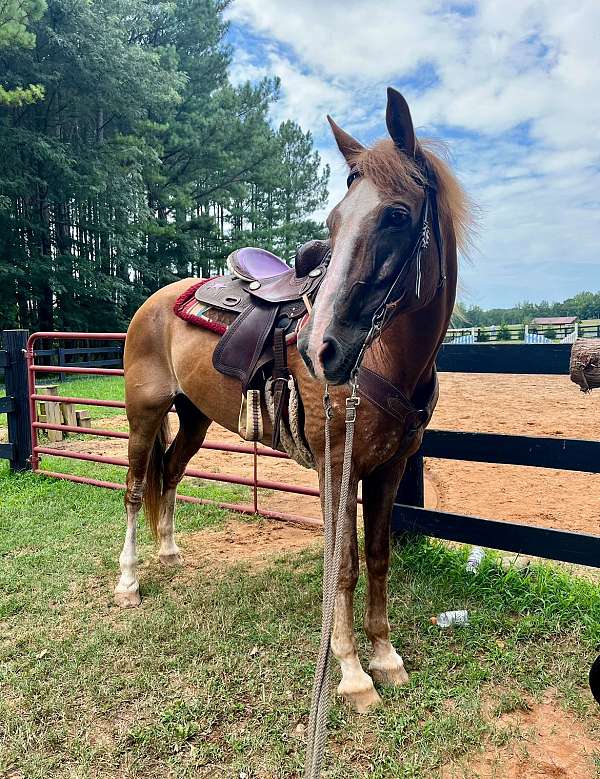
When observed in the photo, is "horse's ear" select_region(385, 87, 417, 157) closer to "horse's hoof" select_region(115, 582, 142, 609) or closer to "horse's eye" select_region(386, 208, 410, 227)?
"horse's eye" select_region(386, 208, 410, 227)

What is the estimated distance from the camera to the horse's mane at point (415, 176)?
1512 mm

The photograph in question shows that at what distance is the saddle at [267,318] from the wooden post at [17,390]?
331 centimetres

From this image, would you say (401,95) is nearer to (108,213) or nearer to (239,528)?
(239,528)

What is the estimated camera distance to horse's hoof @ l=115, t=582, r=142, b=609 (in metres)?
2.69

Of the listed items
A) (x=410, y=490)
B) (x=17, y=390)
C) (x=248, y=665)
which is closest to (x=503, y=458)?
(x=410, y=490)

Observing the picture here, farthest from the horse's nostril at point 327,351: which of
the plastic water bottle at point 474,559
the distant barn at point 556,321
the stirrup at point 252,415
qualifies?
the distant barn at point 556,321

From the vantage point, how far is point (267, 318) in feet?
7.50

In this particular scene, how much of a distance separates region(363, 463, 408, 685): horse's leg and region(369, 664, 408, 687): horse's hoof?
0.6 inches

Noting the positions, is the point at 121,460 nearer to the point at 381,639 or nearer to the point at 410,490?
the point at 410,490

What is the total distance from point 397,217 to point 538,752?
5.98 feet

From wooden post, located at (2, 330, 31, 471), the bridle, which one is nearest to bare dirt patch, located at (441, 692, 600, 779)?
the bridle

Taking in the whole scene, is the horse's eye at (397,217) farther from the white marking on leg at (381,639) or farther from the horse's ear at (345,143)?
the white marking on leg at (381,639)

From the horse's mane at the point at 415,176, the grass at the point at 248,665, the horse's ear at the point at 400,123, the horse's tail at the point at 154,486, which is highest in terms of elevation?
the horse's ear at the point at 400,123

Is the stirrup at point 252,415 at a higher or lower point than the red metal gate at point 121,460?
higher
